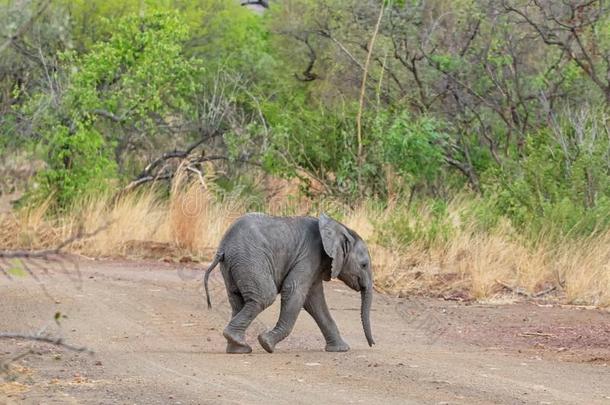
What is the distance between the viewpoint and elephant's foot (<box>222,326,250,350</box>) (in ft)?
36.5

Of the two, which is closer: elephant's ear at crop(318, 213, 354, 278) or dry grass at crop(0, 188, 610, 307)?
elephant's ear at crop(318, 213, 354, 278)

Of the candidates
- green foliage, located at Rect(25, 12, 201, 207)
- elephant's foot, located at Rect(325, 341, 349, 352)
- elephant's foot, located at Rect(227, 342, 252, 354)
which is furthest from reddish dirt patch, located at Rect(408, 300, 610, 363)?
green foliage, located at Rect(25, 12, 201, 207)

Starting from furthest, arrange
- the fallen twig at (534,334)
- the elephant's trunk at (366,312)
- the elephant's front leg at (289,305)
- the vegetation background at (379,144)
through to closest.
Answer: the vegetation background at (379,144) → the fallen twig at (534,334) → the elephant's trunk at (366,312) → the elephant's front leg at (289,305)

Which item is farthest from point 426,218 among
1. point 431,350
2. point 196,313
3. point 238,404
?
point 238,404

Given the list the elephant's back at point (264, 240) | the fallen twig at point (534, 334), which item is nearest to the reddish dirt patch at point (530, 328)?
the fallen twig at point (534, 334)

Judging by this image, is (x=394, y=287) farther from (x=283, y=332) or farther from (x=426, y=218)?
(x=283, y=332)

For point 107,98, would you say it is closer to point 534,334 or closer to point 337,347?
point 534,334

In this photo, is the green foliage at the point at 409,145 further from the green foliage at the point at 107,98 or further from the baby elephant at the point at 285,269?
the baby elephant at the point at 285,269

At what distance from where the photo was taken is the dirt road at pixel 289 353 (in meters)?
8.88

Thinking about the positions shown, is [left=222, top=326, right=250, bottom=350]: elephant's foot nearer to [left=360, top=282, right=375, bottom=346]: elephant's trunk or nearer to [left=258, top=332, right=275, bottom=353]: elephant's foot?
[left=258, top=332, right=275, bottom=353]: elephant's foot

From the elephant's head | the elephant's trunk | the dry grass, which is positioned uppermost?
the elephant's head

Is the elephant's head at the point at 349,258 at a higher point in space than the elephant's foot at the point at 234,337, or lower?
higher

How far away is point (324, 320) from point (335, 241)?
68 centimetres

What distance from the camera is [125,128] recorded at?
23.8m
